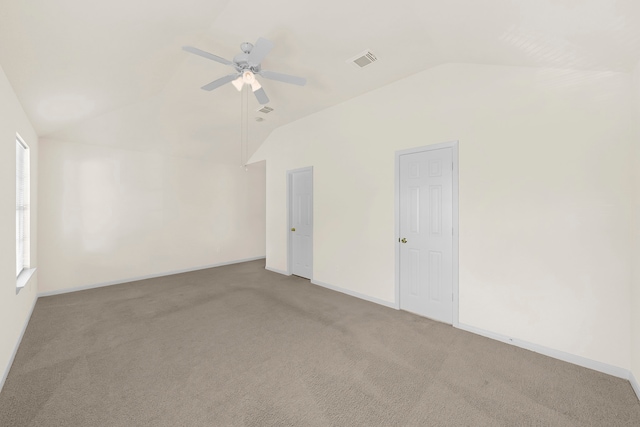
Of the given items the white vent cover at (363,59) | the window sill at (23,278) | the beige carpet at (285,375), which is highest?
the white vent cover at (363,59)

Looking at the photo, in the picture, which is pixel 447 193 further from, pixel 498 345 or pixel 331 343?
pixel 331 343

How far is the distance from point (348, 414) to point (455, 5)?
3.31m

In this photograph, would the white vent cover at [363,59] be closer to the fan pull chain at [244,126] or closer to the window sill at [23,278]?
the fan pull chain at [244,126]

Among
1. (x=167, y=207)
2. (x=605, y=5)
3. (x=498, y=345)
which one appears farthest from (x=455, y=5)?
(x=167, y=207)

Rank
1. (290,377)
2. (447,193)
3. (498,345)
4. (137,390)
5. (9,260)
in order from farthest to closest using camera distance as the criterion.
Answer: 1. (447,193)
2. (498,345)
3. (9,260)
4. (290,377)
5. (137,390)

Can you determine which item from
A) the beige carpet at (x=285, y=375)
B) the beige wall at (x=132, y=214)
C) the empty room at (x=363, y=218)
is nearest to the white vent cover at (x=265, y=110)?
the empty room at (x=363, y=218)

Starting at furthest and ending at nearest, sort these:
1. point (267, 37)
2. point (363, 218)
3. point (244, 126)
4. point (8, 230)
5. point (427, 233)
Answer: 1. point (244, 126)
2. point (363, 218)
3. point (427, 233)
4. point (267, 37)
5. point (8, 230)

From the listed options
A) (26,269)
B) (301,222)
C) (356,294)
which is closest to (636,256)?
(356,294)

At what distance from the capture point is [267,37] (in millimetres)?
2969

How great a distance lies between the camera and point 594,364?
236cm

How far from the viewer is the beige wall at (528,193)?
2305 mm

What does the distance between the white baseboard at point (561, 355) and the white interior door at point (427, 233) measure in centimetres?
43

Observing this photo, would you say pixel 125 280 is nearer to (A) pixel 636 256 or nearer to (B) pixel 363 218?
(B) pixel 363 218

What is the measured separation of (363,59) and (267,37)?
1186mm
